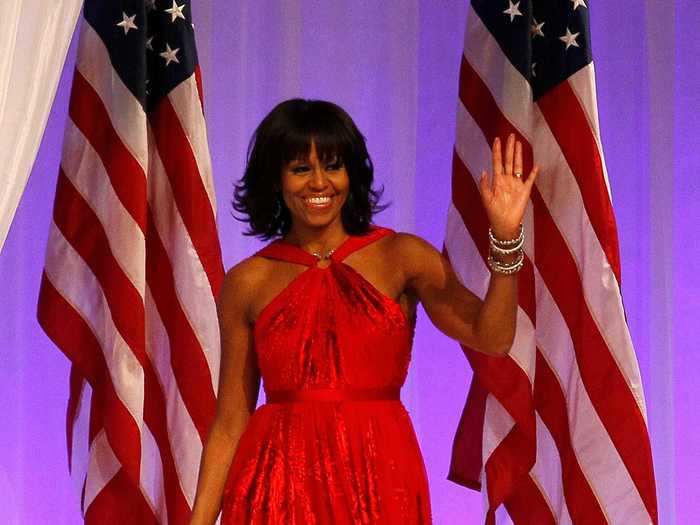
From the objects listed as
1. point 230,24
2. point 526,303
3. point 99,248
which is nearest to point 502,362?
point 526,303

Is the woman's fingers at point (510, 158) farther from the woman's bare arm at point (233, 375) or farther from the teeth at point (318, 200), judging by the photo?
the woman's bare arm at point (233, 375)

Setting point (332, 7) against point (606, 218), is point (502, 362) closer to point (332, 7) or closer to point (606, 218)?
point (606, 218)

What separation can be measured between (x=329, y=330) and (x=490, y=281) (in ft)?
0.95

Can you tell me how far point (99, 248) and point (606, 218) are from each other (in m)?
1.21

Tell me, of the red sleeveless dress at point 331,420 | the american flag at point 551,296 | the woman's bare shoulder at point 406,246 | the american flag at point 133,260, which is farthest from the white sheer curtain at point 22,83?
the american flag at point 551,296

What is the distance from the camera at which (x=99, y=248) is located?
3.32 metres

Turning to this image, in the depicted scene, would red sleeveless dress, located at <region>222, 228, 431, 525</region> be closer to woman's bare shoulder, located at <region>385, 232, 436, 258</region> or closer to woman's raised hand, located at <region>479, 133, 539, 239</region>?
woman's bare shoulder, located at <region>385, 232, 436, 258</region>

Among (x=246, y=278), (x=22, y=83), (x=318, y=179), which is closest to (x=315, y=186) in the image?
(x=318, y=179)

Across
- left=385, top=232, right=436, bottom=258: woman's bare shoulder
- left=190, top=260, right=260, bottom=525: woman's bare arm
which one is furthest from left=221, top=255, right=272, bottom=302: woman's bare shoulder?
left=385, top=232, right=436, bottom=258: woman's bare shoulder

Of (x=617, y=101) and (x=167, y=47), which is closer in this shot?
(x=167, y=47)

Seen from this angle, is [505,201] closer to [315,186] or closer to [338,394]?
[315,186]

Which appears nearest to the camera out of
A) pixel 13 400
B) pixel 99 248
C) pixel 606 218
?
pixel 606 218

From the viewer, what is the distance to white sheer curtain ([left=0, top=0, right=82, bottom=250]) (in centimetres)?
229

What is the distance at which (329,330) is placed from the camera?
7.82ft
